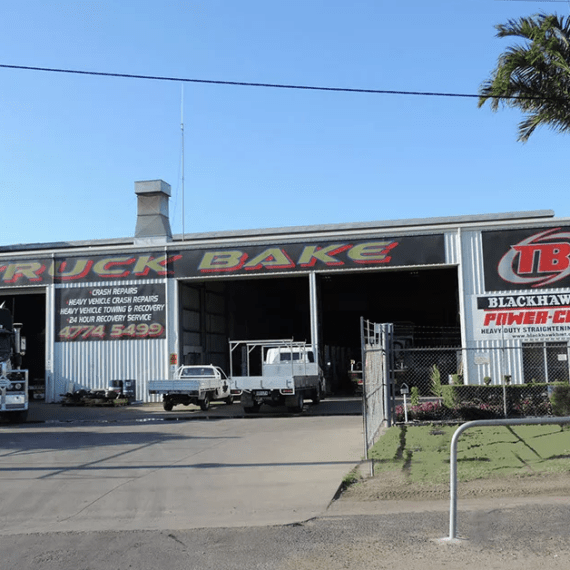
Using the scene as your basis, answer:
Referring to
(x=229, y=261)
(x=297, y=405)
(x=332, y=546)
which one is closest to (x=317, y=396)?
(x=297, y=405)

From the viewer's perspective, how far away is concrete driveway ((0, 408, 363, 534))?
8180mm

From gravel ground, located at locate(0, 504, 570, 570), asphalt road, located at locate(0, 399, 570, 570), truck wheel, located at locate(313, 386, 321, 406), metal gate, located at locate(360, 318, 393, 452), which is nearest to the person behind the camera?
gravel ground, located at locate(0, 504, 570, 570)

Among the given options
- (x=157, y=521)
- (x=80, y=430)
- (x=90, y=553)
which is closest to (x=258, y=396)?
(x=80, y=430)

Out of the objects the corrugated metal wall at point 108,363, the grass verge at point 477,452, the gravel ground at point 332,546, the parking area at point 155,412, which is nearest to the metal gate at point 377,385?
the grass verge at point 477,452

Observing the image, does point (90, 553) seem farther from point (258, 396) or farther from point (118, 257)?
point (118, 257)

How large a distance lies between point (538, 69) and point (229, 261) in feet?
49.7

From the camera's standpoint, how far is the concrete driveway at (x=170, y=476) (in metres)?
8.18

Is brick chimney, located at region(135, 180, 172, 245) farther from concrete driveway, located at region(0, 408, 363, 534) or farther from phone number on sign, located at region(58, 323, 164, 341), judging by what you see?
concrete driveway, located at region(0, 408, 363, 534)

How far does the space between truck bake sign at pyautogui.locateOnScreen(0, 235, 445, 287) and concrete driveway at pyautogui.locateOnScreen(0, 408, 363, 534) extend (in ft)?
41.9

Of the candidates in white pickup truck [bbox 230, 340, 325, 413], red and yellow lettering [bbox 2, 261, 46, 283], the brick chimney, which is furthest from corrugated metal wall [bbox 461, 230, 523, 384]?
red and yellow lettering [bbox 2, 261, 46, 283]

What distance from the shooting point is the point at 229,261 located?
3044 centimetres

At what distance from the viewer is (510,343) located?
27.4 meters

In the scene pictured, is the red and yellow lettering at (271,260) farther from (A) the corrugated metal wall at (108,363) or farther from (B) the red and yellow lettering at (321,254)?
(A) the corrugated metal wall at (108,363)

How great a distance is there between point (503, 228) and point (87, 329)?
18.2 metres
